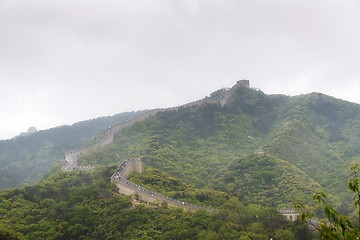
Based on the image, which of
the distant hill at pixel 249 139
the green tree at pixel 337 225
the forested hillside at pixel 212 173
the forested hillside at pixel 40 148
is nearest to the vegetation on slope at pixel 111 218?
the forested hillside at pixel 212 173

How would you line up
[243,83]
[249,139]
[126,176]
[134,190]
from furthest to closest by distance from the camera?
[243,83] → [249,139] → [126,176] → [134,190]

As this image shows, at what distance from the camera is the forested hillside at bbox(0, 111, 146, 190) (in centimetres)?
9688

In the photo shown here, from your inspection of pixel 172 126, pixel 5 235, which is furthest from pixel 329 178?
pixel 5 235

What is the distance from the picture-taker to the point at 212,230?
129 feet

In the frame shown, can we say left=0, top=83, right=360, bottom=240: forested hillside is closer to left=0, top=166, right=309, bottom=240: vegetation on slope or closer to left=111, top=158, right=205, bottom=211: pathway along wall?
left=0, top=166, right=309, bottom=240: vegetation on slope

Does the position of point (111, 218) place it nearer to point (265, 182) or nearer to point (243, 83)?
point (265, 182)

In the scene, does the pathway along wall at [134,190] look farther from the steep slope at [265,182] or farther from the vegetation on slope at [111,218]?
the steep slope at [265,182]

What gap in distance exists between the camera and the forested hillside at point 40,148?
96.9 m

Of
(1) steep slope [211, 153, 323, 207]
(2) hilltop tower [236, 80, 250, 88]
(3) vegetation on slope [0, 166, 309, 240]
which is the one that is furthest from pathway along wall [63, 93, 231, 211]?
(2) hilltop tower [236, 80, 250, 88]

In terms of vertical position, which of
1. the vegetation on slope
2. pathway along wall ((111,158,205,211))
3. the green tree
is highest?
the green tree

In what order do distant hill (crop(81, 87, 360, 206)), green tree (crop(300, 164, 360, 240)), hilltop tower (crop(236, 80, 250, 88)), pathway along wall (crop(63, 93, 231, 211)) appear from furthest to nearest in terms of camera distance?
hilltop tower (crop(236, 80, 250, 88)), distant hill (crop(81, 87, 360, 206)), pathway along wall (crop(63, 93, 231, 211)), green tree (crop(300, 164, 360, 240))

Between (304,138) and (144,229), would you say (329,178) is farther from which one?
(144,229)

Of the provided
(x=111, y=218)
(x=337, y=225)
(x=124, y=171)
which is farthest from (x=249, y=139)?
(x=337, y=225)

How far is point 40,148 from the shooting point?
11844 centimetres
